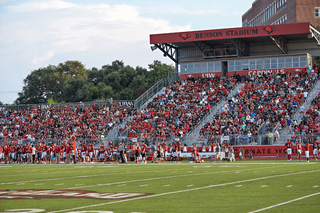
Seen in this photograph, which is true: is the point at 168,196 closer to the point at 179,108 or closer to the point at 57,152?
the point at 57,152

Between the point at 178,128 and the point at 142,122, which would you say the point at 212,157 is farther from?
the point at 142,122

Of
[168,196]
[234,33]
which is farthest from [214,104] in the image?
[168,196]

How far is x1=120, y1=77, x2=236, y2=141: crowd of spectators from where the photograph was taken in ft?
130

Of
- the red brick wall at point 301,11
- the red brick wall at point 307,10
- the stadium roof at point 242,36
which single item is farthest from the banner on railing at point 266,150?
the red brick wall at point 307,10

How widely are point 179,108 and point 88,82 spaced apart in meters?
37.0

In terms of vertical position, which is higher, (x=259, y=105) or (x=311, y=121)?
(x=259, y=105)

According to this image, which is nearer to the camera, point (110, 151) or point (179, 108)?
point (110, 151)

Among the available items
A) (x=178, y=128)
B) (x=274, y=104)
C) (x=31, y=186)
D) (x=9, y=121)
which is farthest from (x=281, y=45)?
(x=31, y=186)

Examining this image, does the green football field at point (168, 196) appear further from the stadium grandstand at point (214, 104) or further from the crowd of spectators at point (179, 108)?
the crowd of spectators at point (179, 108)

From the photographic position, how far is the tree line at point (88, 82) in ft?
240

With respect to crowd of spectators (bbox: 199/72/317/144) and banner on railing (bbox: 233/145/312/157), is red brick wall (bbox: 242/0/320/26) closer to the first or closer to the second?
crowd of spectators (bbox: 199/72/317/144)

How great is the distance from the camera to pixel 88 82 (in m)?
77.4

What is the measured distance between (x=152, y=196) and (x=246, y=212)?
3.43 m

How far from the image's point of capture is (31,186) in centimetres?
1505
